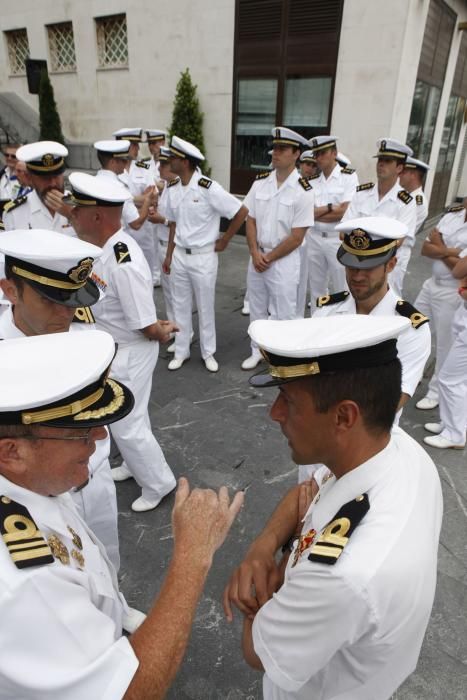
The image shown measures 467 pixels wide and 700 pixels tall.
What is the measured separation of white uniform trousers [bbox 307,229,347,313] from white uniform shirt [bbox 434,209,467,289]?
165 cm

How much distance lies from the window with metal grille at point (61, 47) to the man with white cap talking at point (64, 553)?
1444cm

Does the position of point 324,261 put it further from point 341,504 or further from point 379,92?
point 341,504

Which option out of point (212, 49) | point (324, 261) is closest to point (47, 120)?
point (212, 49)

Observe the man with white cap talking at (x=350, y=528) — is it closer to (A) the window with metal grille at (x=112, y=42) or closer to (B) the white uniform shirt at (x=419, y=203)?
(B) the white uniform shirt at (x=419, y=203)

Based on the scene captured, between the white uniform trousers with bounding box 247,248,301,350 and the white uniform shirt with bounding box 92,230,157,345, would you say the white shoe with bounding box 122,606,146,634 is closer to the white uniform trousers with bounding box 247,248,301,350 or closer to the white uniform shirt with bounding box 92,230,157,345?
the white uniform shirt with bounding box 92,230,157,345

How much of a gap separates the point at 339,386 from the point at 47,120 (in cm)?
1430

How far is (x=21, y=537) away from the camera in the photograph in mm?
1092

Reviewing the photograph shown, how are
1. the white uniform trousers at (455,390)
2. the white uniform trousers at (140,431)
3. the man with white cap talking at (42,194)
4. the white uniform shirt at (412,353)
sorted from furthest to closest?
the man with white cap talking at (42,194) < the white uniform trousers at (455,390) < the white uniform trousers at (140,431) < the white uniform shirt at (412,353)

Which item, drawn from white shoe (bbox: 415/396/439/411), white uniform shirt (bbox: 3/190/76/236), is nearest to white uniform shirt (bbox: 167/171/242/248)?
white uniform shirt (bbox: 3/190/76/236)

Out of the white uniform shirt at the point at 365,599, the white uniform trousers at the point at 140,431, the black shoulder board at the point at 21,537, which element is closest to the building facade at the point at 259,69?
the white uniform trousers at the point at 140,431

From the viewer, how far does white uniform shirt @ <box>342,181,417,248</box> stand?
17.2 ft

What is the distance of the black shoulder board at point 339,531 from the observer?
107 centimetres

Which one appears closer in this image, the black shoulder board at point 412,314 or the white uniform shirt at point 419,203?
the black shoulder board at point 412,314

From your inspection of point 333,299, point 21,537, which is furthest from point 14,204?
point 21,537
